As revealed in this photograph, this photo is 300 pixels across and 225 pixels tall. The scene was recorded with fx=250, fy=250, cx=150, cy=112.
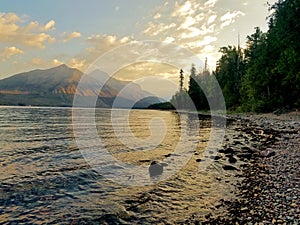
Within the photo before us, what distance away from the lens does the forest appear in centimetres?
4775

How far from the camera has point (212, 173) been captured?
592 inches

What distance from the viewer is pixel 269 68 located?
6291cm

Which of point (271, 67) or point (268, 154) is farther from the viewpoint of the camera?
point (271, 67)

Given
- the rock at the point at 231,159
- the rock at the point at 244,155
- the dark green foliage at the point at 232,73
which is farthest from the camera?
the dark green foliage at the point at 232,73

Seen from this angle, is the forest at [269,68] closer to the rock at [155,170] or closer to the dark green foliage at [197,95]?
the dark green foliage at [197,95]

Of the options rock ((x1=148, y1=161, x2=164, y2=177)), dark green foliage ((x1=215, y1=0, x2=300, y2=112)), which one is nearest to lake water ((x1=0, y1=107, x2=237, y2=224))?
rock ((x1=148, y1=161, x2=164, y2=177))

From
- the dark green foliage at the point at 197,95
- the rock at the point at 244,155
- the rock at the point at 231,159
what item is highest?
the dark green foliage at the point at 197,95

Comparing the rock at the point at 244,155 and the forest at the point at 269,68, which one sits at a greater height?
the forest at the point at 269,68

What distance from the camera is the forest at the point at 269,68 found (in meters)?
47.8

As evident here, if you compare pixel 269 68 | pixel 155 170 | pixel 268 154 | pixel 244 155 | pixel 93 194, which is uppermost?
pixel 269 68

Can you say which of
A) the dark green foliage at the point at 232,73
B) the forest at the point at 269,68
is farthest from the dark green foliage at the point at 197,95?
the dark green foliage at the point at 232,73

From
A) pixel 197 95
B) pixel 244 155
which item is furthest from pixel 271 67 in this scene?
pixel 197 95

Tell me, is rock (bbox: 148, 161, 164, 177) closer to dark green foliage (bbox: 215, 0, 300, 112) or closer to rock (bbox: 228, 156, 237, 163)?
rock (bbox: 228, 156, 237, 163)

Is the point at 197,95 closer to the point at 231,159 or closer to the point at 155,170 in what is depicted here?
the point at 231,159
